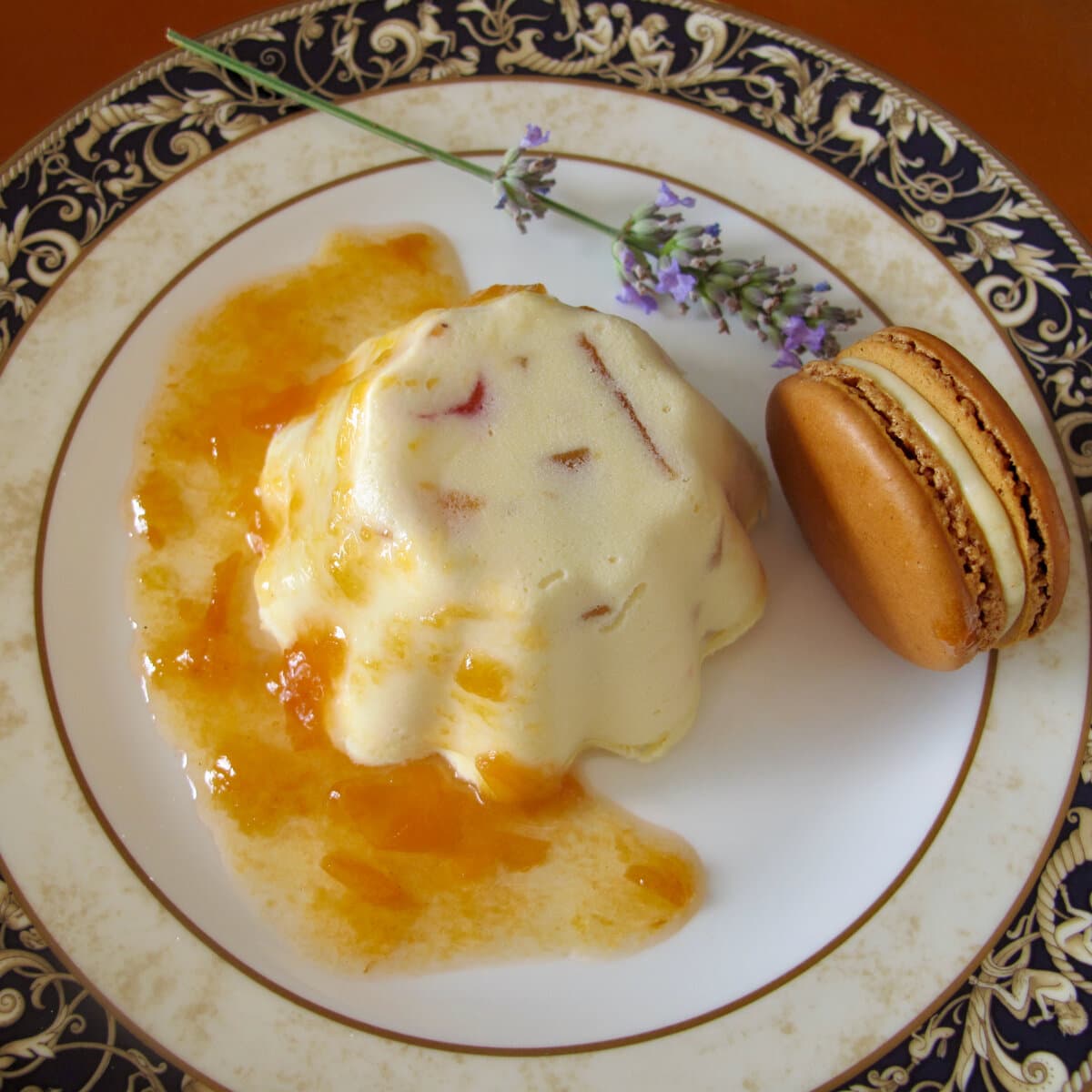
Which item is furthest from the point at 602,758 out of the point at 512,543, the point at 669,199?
the point at 669,199

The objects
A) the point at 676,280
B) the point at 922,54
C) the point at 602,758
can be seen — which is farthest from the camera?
the point at 922,54

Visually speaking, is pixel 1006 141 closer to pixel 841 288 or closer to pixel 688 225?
pixel 841 288

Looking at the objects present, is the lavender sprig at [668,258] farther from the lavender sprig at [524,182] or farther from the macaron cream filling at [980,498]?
the macaron cream filling at [980,498]

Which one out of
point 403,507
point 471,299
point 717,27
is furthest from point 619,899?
point 717,27

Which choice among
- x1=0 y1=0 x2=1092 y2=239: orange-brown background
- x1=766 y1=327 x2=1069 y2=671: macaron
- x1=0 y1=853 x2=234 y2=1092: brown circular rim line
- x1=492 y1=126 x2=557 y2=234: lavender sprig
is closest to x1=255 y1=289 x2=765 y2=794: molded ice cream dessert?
x1=766 y1=327 x2=1069 y2=671: macaron

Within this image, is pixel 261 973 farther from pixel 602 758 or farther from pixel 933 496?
pixel 933 496

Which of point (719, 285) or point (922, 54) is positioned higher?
point (922, 54)
